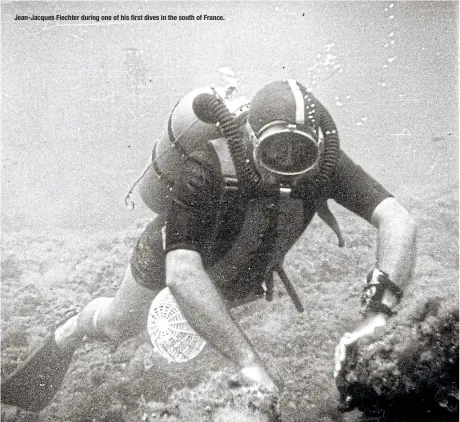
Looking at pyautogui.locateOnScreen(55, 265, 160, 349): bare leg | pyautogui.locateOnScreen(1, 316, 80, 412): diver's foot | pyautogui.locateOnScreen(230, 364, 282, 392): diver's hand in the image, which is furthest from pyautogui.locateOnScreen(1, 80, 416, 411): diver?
pyautogui.locateOnScreen(1, 316, 80, 412): diver's foot

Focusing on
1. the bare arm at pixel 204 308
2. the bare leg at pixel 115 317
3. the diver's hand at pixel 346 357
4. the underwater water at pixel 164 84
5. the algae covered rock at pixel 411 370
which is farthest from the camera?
the underwater water at pixel 164 84

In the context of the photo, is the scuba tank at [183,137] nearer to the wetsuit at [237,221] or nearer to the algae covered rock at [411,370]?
the wetsuit at [237,221]

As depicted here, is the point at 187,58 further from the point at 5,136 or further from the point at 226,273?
the point at 226,273

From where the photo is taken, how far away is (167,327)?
246cm

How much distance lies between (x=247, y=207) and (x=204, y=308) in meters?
0.67

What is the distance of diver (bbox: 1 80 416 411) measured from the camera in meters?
1.70

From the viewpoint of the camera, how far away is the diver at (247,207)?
170 centimetres

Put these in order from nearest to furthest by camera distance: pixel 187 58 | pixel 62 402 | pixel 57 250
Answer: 1. pixel 62 402
2. pixel 57 250
3. pixel 187 58

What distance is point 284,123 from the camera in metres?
1.73

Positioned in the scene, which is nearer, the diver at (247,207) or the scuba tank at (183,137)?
the diver at (247,207)

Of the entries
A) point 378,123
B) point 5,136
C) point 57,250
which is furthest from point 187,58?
point 57,250

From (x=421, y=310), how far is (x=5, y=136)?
28.1m

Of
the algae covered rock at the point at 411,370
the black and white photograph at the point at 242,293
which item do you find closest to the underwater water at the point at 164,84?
the black and white photograph at the point at 242,293

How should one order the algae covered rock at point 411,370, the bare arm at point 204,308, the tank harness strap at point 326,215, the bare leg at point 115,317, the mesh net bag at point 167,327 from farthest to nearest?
the bare leg at point 115,317 → the mesh net bag at point 167,327 → the tank harness strap at point 326,215 → the bare arm at point 204,308 → the algae covered rock at point 411,370
